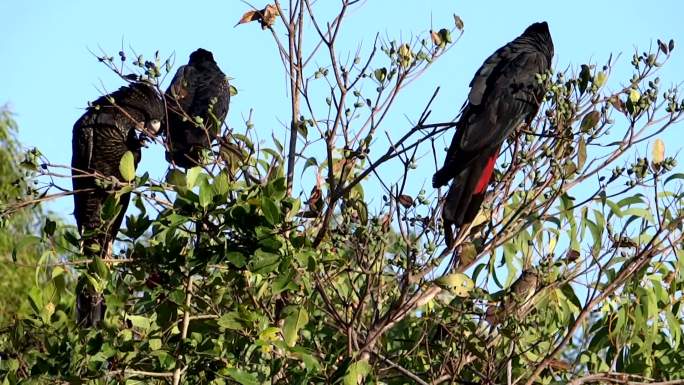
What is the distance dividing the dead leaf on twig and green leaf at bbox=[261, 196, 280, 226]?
1105 mm

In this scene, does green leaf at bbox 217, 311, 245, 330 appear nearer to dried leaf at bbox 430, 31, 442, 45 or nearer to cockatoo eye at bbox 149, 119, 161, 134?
dried leaf at bbox 430, 31, 442, 45

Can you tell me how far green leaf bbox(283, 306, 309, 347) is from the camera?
3.78 m

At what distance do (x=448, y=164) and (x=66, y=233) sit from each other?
167 centimetres

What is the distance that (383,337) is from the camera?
4.53 m

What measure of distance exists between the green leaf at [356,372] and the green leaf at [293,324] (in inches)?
9.0

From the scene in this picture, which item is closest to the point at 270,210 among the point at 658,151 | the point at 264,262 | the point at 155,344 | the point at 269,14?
the point at 264,262

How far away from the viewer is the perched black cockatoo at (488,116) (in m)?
4.51

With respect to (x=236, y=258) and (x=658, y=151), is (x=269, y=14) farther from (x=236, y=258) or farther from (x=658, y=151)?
(x=658, y=151)

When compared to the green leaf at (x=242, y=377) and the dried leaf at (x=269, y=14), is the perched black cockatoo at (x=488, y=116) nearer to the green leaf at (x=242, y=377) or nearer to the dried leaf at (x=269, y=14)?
the dried leaf at (x=269, y=14)

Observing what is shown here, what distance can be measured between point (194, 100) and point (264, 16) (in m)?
1.99

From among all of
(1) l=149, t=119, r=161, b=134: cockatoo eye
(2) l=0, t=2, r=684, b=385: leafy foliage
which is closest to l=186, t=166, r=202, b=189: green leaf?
(2) l=0, t=2, r=684, b=385: leafy foliage

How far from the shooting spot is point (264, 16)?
4.52m

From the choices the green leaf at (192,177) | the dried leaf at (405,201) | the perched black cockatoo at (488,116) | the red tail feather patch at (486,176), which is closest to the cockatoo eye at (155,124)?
the perched black cockatoo at (488,116)

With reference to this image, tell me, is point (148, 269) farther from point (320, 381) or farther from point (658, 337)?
point (658, 337)
